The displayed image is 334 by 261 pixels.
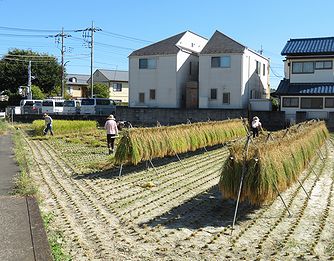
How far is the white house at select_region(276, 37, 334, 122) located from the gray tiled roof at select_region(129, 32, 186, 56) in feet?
29.2

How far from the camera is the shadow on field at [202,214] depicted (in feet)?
23.8

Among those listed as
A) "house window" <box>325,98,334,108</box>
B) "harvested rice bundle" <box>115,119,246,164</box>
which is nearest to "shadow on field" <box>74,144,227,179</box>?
"harvested rice bundle" <box>115,119,246,164</box>

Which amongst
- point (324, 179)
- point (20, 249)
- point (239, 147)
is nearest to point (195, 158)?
point (324, 179)

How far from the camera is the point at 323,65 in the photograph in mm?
29750

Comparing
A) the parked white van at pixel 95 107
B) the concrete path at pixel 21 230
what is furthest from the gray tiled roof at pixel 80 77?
the concrete path at pixel 21 230

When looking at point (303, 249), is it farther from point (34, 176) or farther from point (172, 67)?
point (172, 67)

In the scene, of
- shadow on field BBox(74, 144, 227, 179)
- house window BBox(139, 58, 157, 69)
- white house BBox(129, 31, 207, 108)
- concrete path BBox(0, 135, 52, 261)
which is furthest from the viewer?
house window BBox(139, 58, 157, 69)

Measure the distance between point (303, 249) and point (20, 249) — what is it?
3977 mm

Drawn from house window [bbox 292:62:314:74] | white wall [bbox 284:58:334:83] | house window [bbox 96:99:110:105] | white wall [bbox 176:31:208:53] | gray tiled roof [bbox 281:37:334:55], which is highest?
white wall [bbox 176:31:208:53]

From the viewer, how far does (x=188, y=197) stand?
9.26 m

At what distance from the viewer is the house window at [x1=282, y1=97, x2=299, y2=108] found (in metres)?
29.8

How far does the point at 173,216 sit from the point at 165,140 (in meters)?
5.83

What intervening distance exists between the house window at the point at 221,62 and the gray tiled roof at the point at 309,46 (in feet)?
13.5

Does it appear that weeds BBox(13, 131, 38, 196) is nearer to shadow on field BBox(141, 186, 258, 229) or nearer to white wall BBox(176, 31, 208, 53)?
shadow on field BBox(141, 186, 258, 229)
